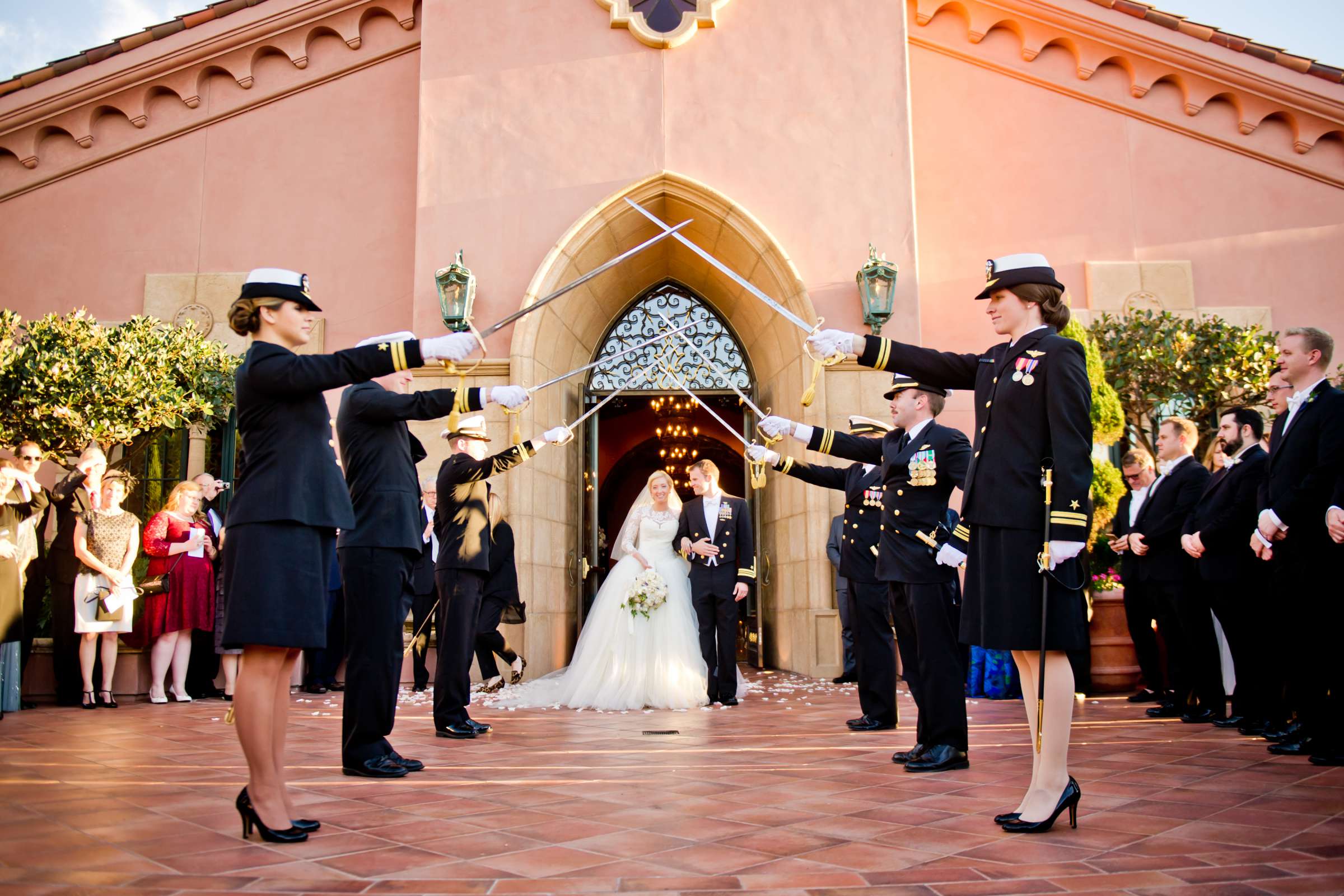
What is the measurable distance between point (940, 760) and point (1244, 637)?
2526mm

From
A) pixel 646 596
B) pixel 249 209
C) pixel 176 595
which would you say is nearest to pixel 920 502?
pixel 646 596

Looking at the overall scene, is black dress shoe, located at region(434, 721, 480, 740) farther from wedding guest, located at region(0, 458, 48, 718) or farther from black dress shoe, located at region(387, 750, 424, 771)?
wedding guest, located at region(0, 458, 48, 718)

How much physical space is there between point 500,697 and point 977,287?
6022 millimetres

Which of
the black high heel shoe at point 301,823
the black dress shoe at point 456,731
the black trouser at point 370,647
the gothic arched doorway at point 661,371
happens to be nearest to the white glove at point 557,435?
the black trouser at point 370,647

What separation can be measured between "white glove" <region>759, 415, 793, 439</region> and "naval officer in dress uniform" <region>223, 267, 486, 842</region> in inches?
85.0

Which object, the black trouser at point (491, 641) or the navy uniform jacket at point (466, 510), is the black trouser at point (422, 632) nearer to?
the black trouser at point (491, 641)

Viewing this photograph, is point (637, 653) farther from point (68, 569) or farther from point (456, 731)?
point (68, 569)

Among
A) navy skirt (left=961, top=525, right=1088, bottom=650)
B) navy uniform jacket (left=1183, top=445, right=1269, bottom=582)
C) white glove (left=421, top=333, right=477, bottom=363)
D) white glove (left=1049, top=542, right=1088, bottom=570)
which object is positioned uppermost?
white glove (left=421, top=333, right=477, bottom=363)

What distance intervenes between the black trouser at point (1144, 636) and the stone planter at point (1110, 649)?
1.62 feet

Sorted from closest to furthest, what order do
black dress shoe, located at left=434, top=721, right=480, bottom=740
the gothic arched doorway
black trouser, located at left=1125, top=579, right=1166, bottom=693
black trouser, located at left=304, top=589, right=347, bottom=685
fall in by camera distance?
1. black dress shoe, located at left=434, top=721, right=480, bottom=740
2. black trouser, located at left=1125, top=579, right=1166, bottom=693
3. black trouser, located at left=304, top=589, right=347, bottom=685
4. the gothic arched doorway

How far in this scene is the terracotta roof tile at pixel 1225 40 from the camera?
32.2 ft

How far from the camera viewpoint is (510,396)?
161 inches

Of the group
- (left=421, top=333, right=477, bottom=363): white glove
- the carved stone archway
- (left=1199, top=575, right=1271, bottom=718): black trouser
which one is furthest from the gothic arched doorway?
(left=421, top=333, right=477, bottom=363): white glove

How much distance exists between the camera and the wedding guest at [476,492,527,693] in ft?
25.9
